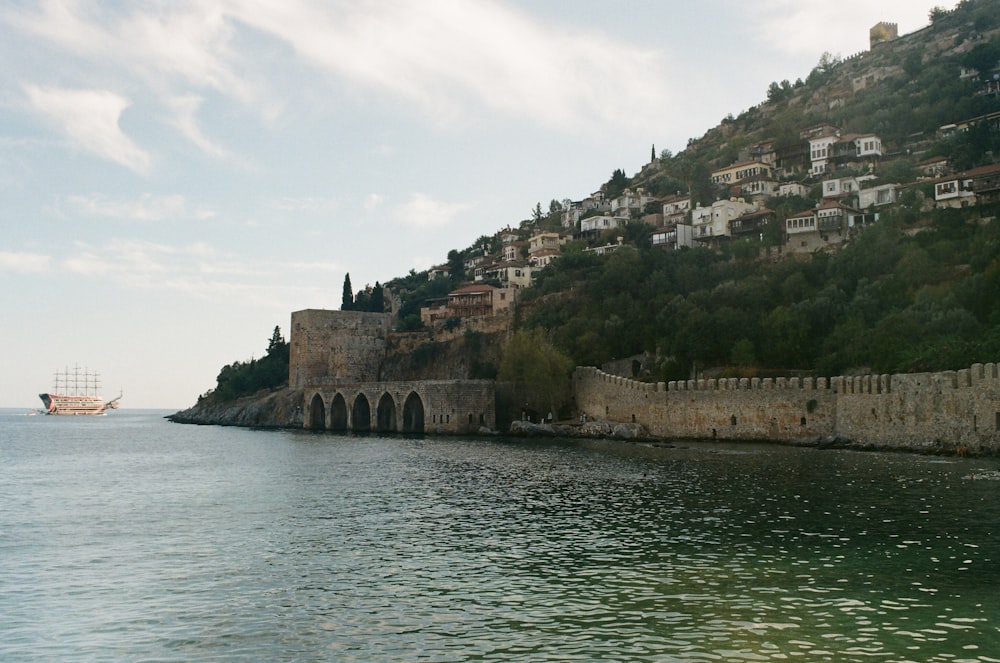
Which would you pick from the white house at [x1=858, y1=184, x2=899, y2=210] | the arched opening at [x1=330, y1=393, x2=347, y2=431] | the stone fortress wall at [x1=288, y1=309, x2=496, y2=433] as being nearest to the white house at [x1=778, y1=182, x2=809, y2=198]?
the white house at [x1=858, y1=184, x2=899, y2=210]

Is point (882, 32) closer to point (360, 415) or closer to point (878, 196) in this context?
point (878, 196)

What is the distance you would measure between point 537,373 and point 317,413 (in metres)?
26.6

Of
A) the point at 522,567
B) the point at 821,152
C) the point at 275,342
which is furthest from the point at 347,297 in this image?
the point at 522,567

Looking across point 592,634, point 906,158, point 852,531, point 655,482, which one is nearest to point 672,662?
point 592,634

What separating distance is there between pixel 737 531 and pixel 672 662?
7.08 m

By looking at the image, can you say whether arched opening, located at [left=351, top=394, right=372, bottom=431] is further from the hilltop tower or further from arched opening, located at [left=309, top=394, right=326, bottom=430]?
the hilltop tower

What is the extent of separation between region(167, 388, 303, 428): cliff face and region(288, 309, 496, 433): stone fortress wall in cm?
178

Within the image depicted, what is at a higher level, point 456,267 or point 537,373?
point 456,267

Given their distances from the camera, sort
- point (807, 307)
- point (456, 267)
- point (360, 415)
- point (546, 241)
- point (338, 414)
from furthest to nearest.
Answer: point (456, 267), point (546, 241), point (338, 414), point (360, 415), point (807, 307)

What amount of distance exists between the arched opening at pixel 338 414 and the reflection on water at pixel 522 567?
1523 inches

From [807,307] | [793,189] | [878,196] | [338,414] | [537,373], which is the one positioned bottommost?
[338,414]

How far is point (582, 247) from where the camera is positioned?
74750 millimetres

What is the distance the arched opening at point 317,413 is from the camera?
6612 cm

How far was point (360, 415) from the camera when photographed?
63.0 metres
